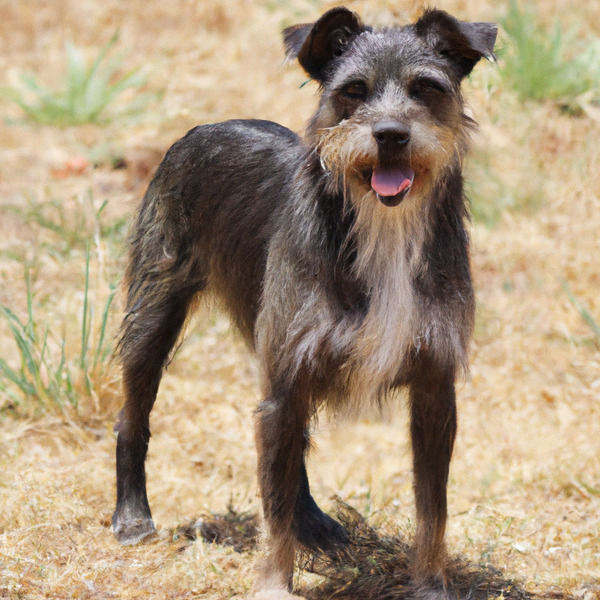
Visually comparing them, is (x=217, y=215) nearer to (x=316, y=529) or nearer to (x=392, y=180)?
(x=392, y=180)

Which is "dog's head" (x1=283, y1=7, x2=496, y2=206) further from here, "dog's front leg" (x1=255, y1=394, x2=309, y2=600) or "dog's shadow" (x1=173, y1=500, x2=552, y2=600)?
"dog's shadow" (x1=173, y1=500, x2=552, y2=600)

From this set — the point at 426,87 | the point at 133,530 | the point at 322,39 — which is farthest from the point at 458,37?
the point at 133,530

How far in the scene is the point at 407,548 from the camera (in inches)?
166

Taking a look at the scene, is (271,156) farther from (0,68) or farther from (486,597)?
(0,68)

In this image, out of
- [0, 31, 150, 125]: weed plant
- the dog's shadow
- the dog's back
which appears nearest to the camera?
the dog's shadow

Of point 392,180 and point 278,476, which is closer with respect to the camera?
point 392,180

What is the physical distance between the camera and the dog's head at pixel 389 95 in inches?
126

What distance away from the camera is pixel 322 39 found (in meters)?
3.54

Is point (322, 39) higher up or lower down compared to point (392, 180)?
higher up

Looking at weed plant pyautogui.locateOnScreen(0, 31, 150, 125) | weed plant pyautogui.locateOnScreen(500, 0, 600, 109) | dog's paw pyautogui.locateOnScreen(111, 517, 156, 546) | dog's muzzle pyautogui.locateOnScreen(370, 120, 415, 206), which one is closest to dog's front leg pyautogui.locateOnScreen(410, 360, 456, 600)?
dog's muzzle pyautogui.locateOnScreen(370, 120, 415, 206)

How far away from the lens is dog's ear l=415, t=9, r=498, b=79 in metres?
3.39

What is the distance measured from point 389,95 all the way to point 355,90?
15cm

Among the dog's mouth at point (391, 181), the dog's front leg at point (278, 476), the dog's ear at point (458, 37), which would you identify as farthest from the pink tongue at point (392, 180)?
the dog's front leg at point (278, 476)

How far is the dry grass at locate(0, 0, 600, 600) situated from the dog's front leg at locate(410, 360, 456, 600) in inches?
12.8
